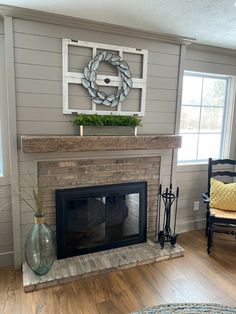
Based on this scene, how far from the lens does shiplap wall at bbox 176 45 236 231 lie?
2938 mm

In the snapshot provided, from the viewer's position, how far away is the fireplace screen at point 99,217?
243cm

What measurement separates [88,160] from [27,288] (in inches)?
49.4

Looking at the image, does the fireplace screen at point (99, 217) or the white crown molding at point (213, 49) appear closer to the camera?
the fireplace screen at point (99, 217)

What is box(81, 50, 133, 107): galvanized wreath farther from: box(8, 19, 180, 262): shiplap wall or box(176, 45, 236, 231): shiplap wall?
box(176, 45, 236, 231): shiplap wall

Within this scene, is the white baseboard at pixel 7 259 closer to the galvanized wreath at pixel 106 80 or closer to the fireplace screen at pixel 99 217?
the fireplace screen at pixel 99 217

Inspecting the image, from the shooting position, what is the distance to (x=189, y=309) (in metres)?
1.93

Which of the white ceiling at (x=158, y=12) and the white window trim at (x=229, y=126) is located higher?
the white ceiling at (x=158, y=12)

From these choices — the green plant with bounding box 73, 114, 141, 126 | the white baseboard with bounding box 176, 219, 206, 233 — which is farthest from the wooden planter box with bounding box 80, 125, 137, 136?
the white baseboard with bounding box 176, 219, 206, 233

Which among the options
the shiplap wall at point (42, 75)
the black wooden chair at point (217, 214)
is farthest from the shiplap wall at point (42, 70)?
the black wooden chair at point (217, 214)

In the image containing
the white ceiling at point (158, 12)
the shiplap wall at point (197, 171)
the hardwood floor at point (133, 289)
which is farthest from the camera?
the shiplap wall at point (197, 171)

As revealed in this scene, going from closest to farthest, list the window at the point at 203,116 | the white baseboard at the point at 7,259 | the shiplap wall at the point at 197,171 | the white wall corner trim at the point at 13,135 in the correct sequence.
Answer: the white wall corner trim at the point at 13,135 → the white baseboard at the point at 7,259 → the shiplap wall at the point at 197,171 → the window at the point at 203,116

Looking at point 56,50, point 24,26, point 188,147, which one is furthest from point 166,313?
point 24,26

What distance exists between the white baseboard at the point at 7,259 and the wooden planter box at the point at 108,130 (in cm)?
141

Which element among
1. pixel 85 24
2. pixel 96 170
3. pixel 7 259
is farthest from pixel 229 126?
pixel 7 259
